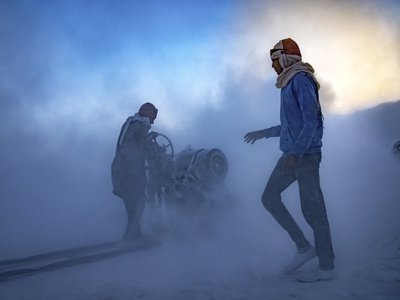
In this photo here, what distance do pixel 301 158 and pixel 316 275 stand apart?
94 centimetres

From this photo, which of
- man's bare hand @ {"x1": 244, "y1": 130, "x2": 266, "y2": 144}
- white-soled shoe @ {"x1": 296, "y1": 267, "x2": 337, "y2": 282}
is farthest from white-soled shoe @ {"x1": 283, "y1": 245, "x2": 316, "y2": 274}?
man's bare hand @ {"x1": 244, "y1": 130, "x2": 266, "y2": 144}

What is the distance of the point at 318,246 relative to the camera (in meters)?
3.08

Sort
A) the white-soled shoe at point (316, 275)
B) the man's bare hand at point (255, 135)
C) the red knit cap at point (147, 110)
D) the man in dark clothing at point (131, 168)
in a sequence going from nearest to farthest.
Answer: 1. the white-soled shoe at point (316, 275)
2. the man's bare hand at point (255, 135)
3. the man in dark clothing at point (131, 168)
4. the red knit cap at point (147, 110)

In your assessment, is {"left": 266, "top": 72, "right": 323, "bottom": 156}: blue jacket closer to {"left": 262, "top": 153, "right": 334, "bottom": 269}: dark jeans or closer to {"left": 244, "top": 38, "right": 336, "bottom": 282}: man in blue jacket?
{"left": 244, "top": 38, "right": 336, "bottom": 282}: man in blue jacket

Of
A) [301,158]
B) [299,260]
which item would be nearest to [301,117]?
[301,158]

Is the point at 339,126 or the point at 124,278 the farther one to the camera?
the point at 339,126

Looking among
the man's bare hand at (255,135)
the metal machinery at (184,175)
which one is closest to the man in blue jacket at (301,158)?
the man's bare hand at (255,135)

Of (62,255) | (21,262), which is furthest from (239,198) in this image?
(21,262)

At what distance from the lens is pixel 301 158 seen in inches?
122

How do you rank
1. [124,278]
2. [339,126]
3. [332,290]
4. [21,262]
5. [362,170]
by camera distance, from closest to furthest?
[332,290] → [124,278] → [21,262] → [362,170] → [339,126]

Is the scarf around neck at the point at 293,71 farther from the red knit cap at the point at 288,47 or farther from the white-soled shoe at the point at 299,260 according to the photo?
the white-soled shoe at the point at 299,260

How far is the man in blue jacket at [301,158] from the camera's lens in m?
3.04

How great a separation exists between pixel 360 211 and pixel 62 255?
4.52 metres

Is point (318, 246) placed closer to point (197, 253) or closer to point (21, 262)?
point (197, 253)
